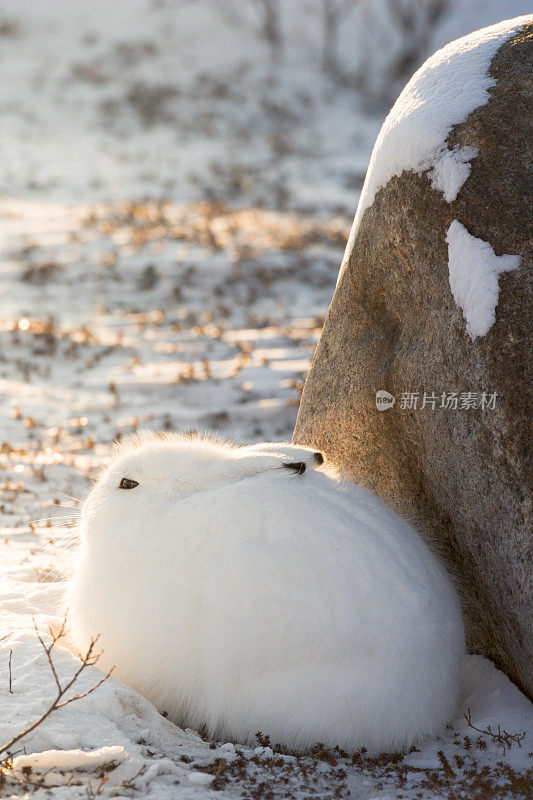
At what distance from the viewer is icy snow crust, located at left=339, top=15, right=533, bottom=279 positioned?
2.99m

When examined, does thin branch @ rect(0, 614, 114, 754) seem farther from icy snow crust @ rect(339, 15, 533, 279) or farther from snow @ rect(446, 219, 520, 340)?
icy snow crust @ rect(339, 15, 533, 279)

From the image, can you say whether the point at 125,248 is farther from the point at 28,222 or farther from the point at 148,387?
the point at 148,387

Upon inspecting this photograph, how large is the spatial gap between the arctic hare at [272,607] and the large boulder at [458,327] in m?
0.24

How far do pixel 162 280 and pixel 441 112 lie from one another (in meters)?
7.30

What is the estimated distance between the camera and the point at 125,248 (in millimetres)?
11070

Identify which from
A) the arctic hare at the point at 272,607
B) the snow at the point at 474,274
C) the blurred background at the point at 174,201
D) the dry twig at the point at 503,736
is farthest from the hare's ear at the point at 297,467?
the blurred background at the point at 174,201

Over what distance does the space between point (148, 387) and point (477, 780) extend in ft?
16.4

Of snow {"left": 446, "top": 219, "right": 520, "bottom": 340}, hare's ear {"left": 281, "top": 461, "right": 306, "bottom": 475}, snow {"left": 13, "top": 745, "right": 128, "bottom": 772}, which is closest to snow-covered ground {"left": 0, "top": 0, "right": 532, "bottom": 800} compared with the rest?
snow {"left": 13, "top": 745, "right": 128, "bottom": 772}

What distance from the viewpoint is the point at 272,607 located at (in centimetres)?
257

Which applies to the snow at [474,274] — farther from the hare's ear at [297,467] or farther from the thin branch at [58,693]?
the thin branch at [58,693]

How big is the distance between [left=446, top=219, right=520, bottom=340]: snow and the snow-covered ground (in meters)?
1.36

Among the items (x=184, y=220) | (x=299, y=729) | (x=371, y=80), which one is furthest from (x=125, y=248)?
(x=371, y=80)

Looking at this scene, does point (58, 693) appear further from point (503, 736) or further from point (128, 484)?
point (503, 736)

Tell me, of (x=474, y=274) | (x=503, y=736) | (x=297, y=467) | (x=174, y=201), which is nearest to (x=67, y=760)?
(x=297, y=467)
